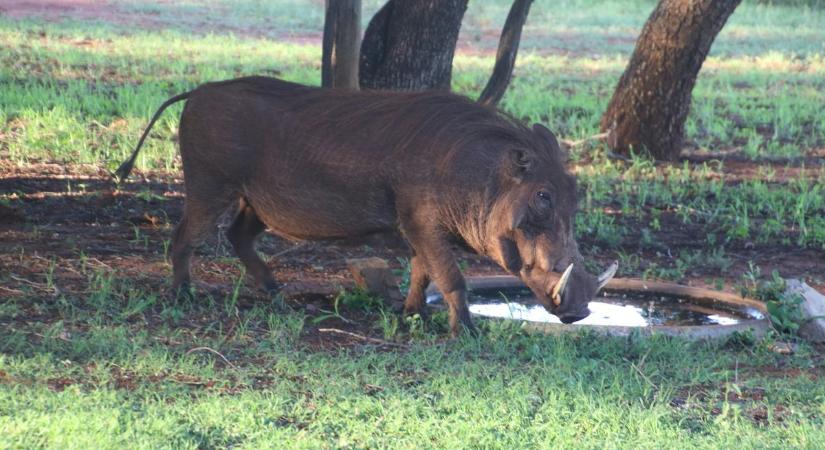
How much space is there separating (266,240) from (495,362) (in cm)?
251

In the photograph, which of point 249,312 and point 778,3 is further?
point 778,3

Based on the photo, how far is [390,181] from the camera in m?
5.30

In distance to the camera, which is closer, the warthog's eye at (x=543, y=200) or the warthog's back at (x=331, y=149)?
the warthog's eye at (x=543, y=200)

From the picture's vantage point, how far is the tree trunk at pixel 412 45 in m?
7.44

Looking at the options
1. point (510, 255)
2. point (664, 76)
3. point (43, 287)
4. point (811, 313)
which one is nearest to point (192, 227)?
point (43, 287)

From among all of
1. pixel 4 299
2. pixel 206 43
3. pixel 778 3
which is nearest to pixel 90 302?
pixel 4 299

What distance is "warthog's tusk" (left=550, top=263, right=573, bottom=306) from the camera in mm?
4707

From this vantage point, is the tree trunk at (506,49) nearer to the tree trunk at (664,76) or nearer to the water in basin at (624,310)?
the water in basin at (624,310)

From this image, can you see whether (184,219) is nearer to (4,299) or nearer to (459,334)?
(4,299)

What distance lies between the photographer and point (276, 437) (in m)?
3.76

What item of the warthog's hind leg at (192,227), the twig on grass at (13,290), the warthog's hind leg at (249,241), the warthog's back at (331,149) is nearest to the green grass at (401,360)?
the twig on grass at (13,290)

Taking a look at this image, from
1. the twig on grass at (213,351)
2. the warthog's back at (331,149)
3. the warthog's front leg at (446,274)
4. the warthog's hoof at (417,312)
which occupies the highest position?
the warthog's back at (331,149)

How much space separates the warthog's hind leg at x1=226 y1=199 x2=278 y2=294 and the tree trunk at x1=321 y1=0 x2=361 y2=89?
1133mm

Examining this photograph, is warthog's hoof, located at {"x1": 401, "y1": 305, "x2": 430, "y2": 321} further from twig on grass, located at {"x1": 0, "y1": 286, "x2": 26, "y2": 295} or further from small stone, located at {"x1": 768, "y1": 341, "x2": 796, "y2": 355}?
twig on grass, located at {"x1": 0, "y1": 286, "x2": 26, "y2": 295}
